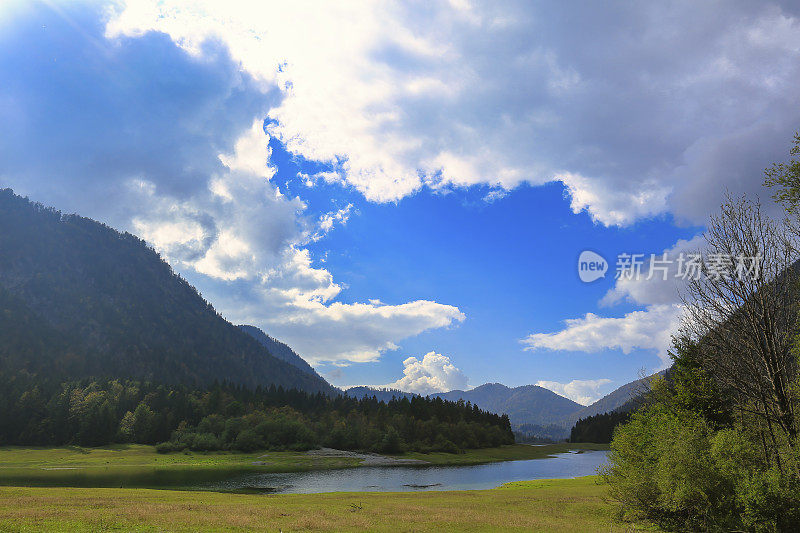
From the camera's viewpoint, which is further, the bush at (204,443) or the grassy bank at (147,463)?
the bush at (204,443)

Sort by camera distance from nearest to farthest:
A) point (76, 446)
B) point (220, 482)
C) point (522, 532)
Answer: point (522, 532) < point (220, 482) < point (76, 446)

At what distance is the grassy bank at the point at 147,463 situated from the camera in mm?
100375

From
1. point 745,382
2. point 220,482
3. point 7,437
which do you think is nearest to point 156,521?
point 745,382

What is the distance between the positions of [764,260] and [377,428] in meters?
191

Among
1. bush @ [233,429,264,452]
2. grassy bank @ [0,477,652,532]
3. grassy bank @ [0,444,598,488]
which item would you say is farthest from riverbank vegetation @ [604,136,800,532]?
bush @ [233,429,264,452]

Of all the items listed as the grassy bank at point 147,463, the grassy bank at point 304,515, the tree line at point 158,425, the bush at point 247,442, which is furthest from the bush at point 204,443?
the grassy bank at point 304,515

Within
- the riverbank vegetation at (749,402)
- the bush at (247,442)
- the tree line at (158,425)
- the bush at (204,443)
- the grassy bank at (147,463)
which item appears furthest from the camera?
the tree line at (158,425)

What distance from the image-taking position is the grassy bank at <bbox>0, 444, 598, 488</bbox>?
329 feet

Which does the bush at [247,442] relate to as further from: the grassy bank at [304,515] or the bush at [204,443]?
the grassy bank at [304,515]

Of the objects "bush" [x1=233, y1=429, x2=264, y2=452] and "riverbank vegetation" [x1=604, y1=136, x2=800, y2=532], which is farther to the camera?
"bush" [x1=233, y1=429, x2=264, y2=452]

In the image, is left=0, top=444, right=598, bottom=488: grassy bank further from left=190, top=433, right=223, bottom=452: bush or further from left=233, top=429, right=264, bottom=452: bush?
left=233, top=429, right=264, bottom=452: bush

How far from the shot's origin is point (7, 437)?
6727 inches

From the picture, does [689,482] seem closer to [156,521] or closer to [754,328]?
[754,328]

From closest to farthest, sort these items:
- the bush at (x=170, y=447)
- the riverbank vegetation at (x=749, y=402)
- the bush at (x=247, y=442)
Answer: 1. the riverbank vegetation at (x=749, y=402)
2. the bush at (x=170, y=447)
3. the bush at (x=247, y=442)
